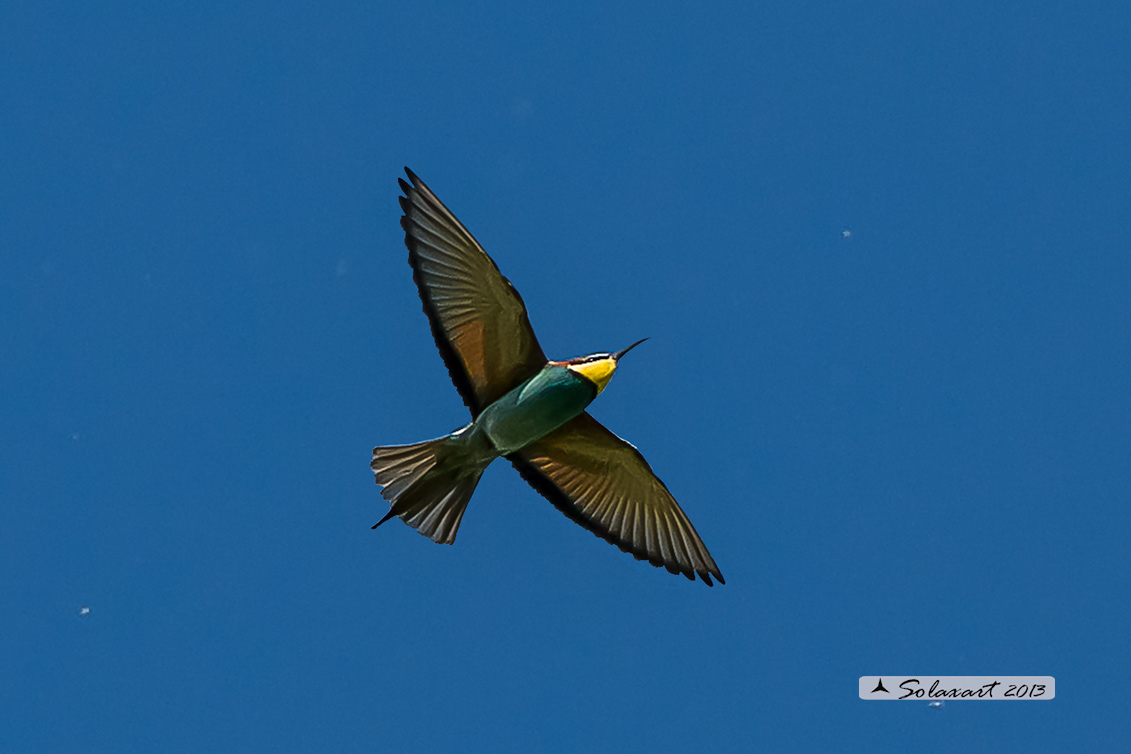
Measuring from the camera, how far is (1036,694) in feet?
25.3

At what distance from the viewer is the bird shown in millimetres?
7137

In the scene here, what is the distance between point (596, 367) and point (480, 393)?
58 cm

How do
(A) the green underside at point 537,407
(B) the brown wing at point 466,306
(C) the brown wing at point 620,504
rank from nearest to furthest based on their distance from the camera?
1. (B) the brown wing at point 466,306
2. (A) the green underside at point 537,407
3. (C) the brown wing at point 620,504

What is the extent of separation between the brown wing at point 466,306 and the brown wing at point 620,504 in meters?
0.46

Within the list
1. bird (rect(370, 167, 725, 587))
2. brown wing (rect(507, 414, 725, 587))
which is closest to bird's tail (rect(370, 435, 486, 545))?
bird (rect(370, 167, 725, 587))

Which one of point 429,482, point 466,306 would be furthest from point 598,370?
point 429,482

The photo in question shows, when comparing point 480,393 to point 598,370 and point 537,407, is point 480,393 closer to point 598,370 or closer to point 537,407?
point 537,407

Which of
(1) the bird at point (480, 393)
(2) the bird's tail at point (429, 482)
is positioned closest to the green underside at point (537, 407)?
(1) the bird at point (480, 393)

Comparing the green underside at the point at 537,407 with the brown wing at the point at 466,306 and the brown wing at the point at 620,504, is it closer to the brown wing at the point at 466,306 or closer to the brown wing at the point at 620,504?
the brown wing at the point at 466,306

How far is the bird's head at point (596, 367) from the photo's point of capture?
23.7 ft

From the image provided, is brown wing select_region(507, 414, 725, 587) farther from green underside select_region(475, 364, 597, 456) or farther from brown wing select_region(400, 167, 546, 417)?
brown wing select_region(400, 167, 546, 417)

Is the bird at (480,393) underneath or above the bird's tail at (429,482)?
above

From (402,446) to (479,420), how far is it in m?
0.38

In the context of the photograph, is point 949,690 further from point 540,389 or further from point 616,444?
point 540,389
